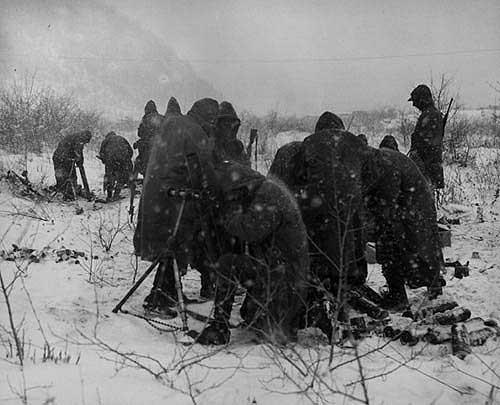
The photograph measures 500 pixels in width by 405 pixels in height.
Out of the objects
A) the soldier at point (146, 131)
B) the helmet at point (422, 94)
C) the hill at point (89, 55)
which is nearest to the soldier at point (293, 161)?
the helmet at point (422, 94)

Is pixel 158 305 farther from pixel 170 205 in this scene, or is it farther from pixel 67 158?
pixel 67 158

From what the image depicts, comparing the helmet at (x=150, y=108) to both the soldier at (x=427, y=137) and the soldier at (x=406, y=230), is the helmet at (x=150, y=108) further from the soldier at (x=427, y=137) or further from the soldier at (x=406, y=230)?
the soldier at (x=406, y=230)

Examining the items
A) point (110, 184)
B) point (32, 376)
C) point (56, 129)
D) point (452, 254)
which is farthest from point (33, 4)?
point (32, 376)

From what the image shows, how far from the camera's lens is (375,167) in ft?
17.3

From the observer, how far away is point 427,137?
833cm

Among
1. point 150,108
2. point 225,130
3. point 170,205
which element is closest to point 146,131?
point 150,108

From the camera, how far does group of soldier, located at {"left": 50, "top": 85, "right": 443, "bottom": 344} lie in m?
4.23

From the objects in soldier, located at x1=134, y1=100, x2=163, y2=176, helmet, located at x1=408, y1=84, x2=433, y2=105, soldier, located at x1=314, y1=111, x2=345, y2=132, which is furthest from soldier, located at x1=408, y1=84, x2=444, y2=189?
soldier, located at x1=134, y1=100, x2=163, y2=176

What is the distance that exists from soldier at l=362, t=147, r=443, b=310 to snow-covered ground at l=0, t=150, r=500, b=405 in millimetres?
387

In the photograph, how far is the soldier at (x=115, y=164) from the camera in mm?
10953

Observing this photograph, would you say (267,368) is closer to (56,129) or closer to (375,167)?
(375,167)

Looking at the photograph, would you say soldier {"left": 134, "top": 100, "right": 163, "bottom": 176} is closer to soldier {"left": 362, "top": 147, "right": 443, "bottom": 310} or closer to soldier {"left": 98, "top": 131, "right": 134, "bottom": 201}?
soldier {"left": 98, "top": 131, "right": 134, "bottom": 201}

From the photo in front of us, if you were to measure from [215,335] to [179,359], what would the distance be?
1.92ft

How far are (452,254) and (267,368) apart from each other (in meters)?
4.93
